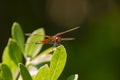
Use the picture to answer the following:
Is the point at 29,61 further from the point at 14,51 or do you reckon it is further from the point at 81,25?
the point at 81,25

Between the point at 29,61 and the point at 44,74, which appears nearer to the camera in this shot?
the point at 44,74

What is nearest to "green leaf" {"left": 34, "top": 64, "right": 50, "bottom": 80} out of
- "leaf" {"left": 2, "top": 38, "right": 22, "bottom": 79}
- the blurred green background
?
"leaf" {"left": 2, "top": 38, "right": 22, "bottom": 79}

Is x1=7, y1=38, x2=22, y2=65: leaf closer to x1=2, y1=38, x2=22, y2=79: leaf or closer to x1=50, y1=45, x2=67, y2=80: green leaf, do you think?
x1=2, y1=38, x2=22, y2=79: leaf

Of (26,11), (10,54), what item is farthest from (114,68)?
(10,54)

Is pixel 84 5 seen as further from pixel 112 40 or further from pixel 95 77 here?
pixel 95 77

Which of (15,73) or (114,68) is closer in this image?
(15,73)

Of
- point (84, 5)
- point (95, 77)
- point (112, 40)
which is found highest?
point (84, 5)

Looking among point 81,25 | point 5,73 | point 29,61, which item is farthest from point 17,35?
point 81,25

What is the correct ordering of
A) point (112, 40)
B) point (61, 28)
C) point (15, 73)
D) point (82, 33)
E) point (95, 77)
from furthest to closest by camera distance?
point (61, 28)
point (82, 33)
point (112, 40)
point (95, 77)
point (15, 73)
